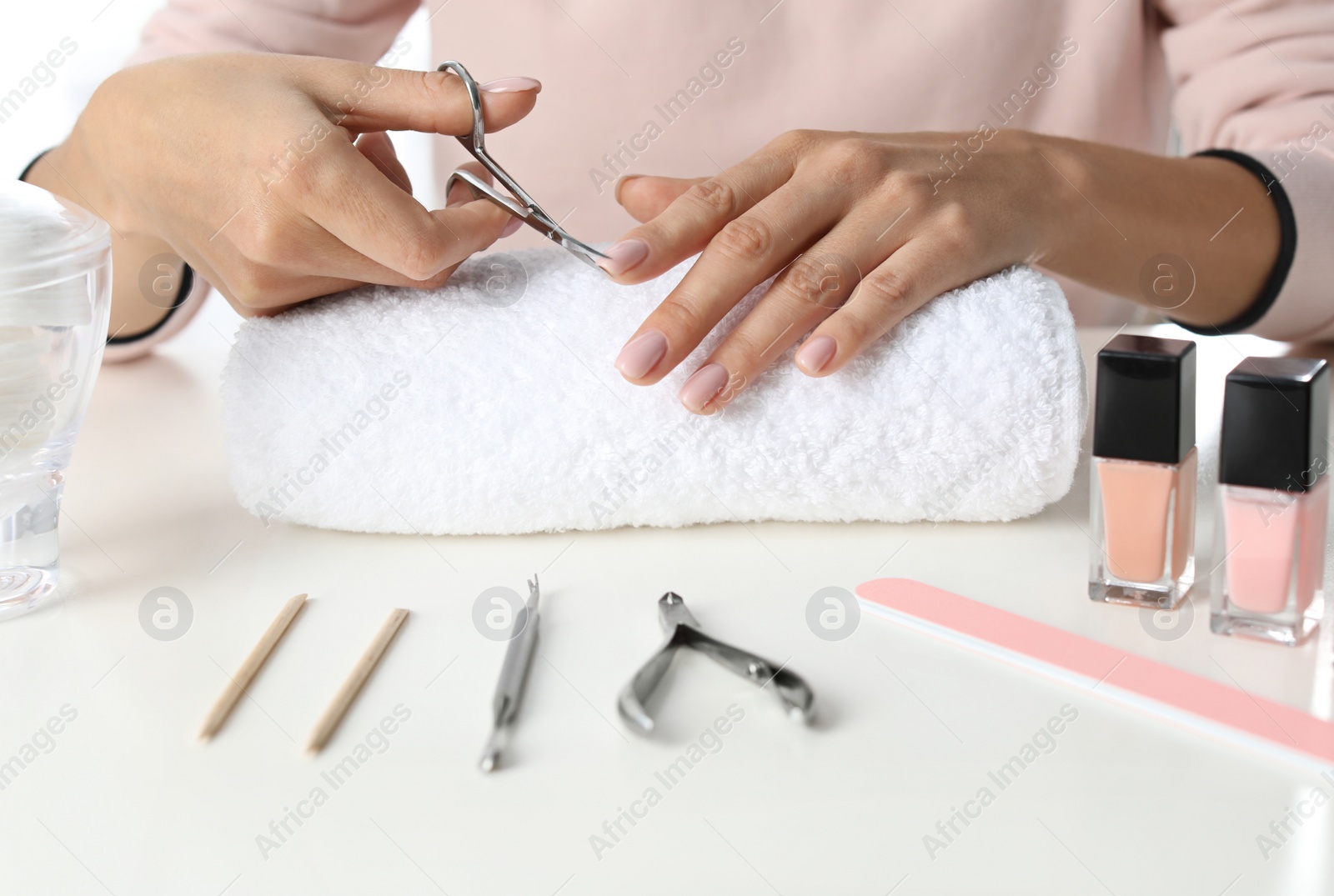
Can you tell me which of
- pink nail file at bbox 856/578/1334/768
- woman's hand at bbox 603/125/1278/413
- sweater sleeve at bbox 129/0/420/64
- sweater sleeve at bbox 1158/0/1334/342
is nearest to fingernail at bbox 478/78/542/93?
woman's hand at bbox 603/125/1278/413

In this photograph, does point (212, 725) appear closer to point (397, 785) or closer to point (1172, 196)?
point (397, 785)

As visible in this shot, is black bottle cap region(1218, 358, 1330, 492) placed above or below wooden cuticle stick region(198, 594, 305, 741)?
above

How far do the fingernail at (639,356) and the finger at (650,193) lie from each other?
0.15m

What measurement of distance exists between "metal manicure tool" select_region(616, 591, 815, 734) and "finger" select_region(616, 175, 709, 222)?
0.96 feet

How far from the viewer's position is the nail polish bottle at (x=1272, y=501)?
16.0 inches

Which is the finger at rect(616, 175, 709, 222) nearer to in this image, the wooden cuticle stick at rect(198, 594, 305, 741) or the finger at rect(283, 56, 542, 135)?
the finger at rect(283, 56, 542, 135)

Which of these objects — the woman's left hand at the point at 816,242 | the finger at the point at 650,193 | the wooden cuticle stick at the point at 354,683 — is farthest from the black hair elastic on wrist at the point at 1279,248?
the wooden cuticle stick at the point at 354,683

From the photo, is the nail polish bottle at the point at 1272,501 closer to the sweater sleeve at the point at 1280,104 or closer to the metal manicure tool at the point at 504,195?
the metal manicure tool at the point at 504,195

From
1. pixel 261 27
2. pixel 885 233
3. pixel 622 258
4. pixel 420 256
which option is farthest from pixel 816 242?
pixel 261 27

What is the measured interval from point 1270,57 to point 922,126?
0.96ft

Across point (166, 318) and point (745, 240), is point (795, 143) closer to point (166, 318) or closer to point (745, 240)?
point (745, 240)

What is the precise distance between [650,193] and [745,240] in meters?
0.11

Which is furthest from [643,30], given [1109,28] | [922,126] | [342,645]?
[342,645]

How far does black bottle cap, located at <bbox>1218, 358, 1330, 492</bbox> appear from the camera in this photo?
1.32 ft
